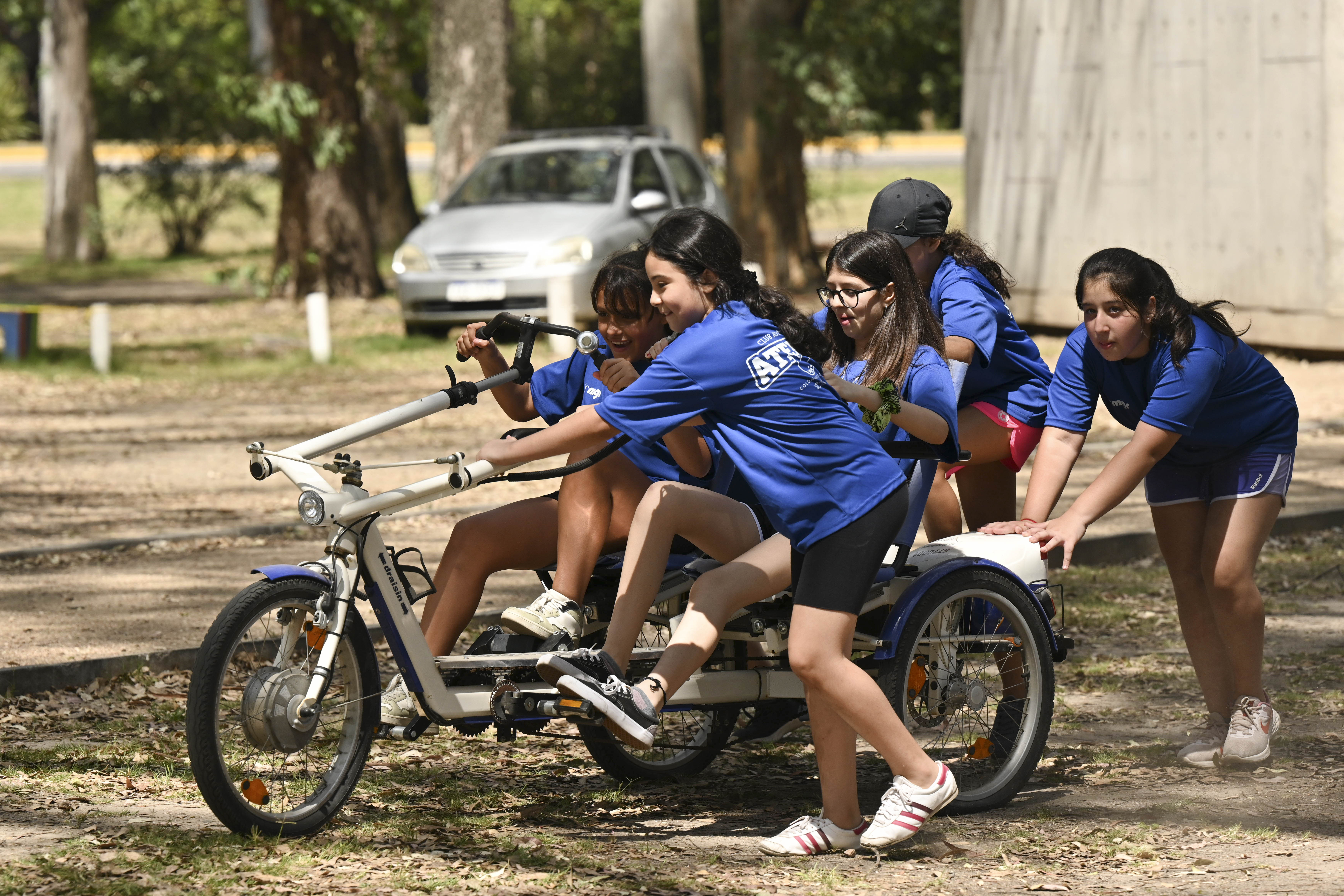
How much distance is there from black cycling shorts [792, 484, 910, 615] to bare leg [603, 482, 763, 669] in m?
0.23

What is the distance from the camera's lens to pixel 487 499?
10.0 m

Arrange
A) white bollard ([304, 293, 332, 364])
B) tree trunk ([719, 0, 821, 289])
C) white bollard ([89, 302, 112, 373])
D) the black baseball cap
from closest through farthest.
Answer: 1. the black baseball cap
2. white bollard ([89, 302, 112, 373])
3. white bollard ([304, 293, 332, 364])
4. tree trunk ([719, 0, 821, 289])

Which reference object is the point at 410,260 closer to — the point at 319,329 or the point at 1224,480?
the point at 319,329

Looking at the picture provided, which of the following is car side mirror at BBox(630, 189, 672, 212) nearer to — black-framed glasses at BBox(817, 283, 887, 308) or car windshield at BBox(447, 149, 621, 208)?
car windshield at BBox(447, 149, 621, 208)

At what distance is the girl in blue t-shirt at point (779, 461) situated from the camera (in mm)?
4395

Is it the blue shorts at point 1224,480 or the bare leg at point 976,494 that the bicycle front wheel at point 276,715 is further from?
the blue shorts at point 1224,480

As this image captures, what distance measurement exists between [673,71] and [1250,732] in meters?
16.3

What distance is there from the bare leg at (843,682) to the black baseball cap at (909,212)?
1542mm

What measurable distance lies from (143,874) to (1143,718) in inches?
126

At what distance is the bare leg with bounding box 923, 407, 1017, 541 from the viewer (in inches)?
226

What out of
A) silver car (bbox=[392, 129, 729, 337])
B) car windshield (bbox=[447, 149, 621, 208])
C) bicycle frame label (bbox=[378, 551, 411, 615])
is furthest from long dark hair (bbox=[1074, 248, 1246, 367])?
car windshield (bbox=[447, 149, 621, 208])

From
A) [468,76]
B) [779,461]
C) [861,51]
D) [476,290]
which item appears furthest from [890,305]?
[861,51]

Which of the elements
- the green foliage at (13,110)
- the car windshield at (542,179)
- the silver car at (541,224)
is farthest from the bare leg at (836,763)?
the green foliage at (13,110)

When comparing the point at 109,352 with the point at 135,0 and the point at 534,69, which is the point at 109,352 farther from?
the point at 135,0
